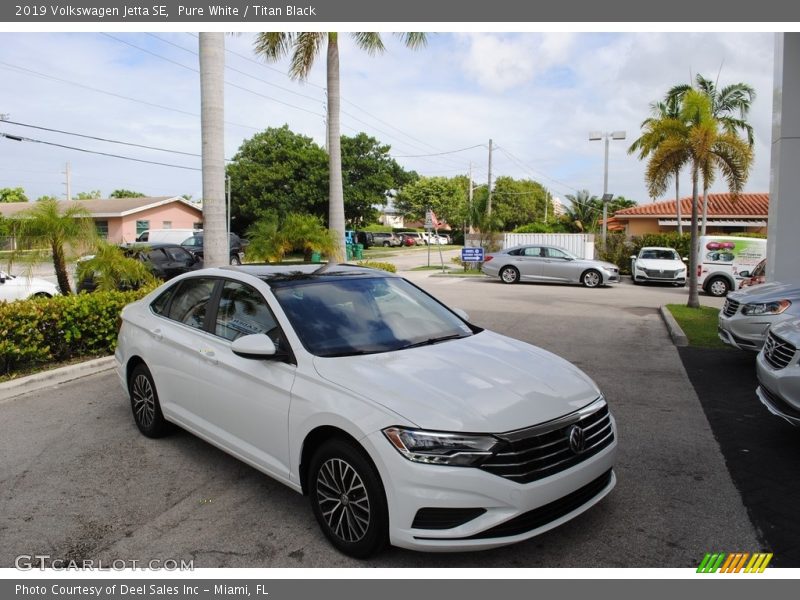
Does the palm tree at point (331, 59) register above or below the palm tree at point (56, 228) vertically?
above

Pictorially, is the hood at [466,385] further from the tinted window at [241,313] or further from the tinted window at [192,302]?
the tinted window at [192,302]

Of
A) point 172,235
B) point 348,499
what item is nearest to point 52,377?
point 348,499

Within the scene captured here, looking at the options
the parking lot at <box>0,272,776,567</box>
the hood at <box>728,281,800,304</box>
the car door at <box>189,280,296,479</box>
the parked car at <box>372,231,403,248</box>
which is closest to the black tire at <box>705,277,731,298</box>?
the hood at <box>728,281,800,304</box>

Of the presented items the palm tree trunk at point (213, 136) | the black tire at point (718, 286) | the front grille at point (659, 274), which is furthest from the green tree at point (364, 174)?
the palm tree trunk at point (213, 136)

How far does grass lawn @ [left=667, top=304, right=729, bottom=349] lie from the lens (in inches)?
397

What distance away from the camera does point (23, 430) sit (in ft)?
18.8

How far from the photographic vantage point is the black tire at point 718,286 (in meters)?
19.5

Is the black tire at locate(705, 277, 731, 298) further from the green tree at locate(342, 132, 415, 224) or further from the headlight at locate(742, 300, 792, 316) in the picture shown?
the green tree at locate(342, 132, 415, 224)

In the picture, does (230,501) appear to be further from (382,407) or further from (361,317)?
(382,407)

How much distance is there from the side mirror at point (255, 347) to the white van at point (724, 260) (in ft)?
61.8

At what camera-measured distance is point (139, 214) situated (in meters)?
41.4

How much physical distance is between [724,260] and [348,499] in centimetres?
1955

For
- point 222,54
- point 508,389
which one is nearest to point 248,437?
point 508,389
